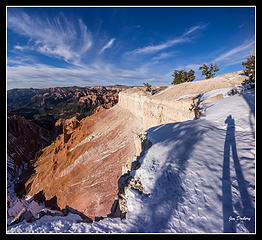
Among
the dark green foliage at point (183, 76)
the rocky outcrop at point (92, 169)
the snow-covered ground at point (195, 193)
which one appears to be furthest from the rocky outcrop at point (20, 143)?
the dark green foliage at point (183, 76)

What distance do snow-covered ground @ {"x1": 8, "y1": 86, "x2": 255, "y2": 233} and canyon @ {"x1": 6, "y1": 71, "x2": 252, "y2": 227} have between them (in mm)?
686

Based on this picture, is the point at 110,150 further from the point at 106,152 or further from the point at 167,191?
the point at 167,191

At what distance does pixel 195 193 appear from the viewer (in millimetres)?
2314

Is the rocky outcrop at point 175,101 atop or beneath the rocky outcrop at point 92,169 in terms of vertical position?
atop

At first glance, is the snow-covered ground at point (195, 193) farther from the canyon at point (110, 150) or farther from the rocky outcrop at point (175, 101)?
the rocky outcrop at point (175, 101)

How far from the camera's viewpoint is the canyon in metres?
8.65

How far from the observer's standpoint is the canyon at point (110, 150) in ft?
28.4

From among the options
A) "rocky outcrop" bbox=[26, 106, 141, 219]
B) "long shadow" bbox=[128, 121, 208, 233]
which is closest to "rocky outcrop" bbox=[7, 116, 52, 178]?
"rocky outcrop" bbox=[26, 106, 141, 219]

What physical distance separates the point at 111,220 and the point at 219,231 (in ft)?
6.57

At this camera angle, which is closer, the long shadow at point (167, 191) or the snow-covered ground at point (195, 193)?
the snow-covered ground at point (195, 193)

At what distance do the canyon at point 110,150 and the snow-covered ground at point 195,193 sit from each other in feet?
2.25

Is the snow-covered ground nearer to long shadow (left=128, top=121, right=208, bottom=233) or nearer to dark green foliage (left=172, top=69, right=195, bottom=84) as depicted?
long shadow (left=128, top=121, right=208, bottom=233)
